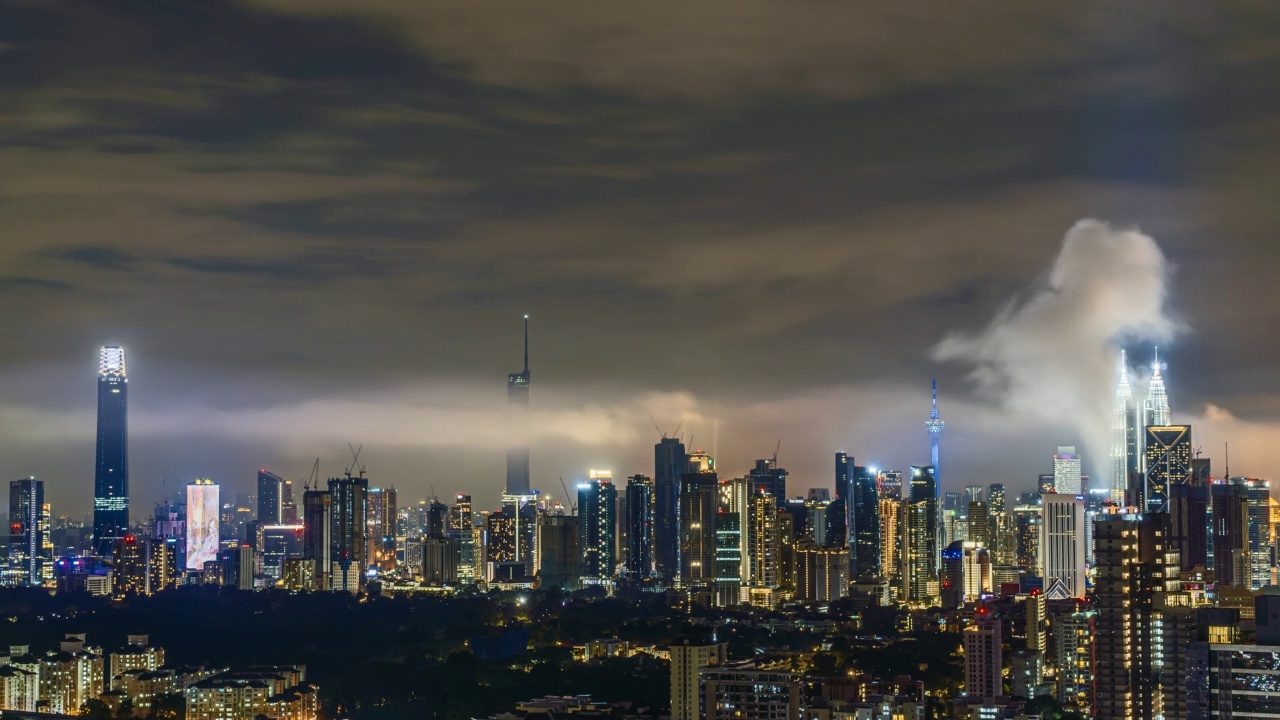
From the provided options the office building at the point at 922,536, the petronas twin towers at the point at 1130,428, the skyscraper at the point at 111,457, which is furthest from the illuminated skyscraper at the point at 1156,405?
the skyscraper at the point at 111,457

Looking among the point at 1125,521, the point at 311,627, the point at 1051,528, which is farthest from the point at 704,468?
the point at 1125,521

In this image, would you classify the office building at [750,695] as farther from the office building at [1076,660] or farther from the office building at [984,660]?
the office building at [984,660]

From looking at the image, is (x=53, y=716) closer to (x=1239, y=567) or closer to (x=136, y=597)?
(x=1239, y=567)

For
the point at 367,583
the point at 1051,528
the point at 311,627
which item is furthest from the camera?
the point at 367,583

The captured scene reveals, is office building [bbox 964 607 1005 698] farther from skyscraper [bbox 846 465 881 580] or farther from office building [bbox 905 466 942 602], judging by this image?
skyscraper [bbox 846 465 881 580]

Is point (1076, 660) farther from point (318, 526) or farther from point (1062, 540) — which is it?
point (318, 526)

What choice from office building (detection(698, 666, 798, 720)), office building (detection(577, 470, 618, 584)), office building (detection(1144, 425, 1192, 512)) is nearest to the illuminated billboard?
office building (detection(577, 470, 618, 584))

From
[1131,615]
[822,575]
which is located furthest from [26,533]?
[1131,615]

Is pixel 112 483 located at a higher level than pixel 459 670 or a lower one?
higher
